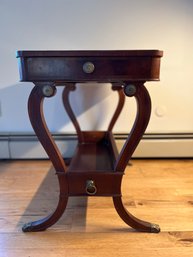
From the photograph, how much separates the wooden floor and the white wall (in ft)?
1.34

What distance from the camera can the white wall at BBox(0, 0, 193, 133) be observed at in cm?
139

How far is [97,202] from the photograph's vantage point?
3.47 ft

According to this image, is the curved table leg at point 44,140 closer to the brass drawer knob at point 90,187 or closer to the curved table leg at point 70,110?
the brass drawer knob at point 90,187

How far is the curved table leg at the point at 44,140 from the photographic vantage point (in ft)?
2.45

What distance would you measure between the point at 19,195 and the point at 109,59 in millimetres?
810

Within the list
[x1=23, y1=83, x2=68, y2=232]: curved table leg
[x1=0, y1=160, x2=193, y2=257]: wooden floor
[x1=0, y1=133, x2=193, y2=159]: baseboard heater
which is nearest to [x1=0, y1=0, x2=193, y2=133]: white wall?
[x1=0, y1=133, x2=193, y2=159]: baseboard heater

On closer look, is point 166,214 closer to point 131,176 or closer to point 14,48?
point 131,176

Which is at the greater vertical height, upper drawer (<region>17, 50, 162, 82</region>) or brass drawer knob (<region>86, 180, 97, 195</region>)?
upper drawer (<region>17, 50, 162, 82</region>)

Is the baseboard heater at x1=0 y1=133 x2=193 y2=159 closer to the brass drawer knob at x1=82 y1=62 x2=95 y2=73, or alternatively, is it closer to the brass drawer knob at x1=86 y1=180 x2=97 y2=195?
the brass drawer knob at x1=86 y1=180 x2=97 y2=195

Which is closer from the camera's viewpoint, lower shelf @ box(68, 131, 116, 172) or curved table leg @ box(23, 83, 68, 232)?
curved table leg @ box(23, 83, 68, 232)

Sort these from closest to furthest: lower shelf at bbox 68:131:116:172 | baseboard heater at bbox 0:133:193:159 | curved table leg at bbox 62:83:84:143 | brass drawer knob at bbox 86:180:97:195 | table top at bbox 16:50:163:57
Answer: table top at bbox 16:50:163:57 < brass drawer knob at bbox 86:180:97:195 < lower shelf at bbox 68:131:116:172 < curved table leg at bbox 62:83:84:143 < baseboard heater at bbox 0:133:193:159

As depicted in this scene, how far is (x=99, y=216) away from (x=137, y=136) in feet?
1.33

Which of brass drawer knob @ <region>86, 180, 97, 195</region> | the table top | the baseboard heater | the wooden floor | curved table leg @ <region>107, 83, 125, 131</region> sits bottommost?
the wooden floor

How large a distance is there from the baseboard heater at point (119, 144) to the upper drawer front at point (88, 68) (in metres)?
0.83
